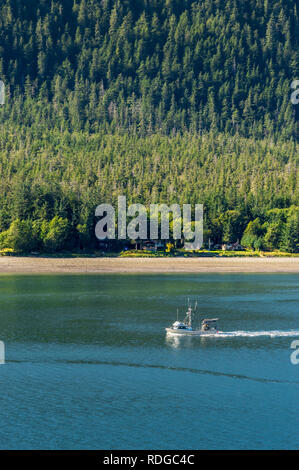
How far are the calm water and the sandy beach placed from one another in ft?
199

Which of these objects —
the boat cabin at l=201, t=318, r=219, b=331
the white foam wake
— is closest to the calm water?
the white foam wake

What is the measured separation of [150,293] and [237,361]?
202ft

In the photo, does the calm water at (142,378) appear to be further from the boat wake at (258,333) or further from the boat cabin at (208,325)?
the boat cabin at (208,325)

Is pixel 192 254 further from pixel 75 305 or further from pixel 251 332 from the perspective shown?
pixel 251 332

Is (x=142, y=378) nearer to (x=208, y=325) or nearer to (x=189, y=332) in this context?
(x=189, y=332)

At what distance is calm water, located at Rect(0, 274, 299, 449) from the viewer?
171ft

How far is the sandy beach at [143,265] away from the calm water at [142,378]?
60720 millimetres

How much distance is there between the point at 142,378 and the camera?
66.8m

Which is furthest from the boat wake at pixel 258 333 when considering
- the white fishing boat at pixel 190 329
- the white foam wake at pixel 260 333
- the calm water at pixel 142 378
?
the white fishing boat at pixel 190 329

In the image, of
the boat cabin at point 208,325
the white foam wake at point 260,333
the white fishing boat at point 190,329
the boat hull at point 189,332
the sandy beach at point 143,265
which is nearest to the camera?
the white foam wake at point 260,333

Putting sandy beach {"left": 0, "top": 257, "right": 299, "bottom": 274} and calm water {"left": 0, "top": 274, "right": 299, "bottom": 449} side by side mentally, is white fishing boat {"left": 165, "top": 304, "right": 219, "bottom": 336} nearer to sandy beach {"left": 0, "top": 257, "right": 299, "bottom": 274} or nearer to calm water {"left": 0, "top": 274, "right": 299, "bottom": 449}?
calm water {"left": 0, "top": 274, "right": 299, "bottom": 449}

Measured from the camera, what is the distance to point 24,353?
3044 inches

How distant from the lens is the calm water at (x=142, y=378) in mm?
51969
